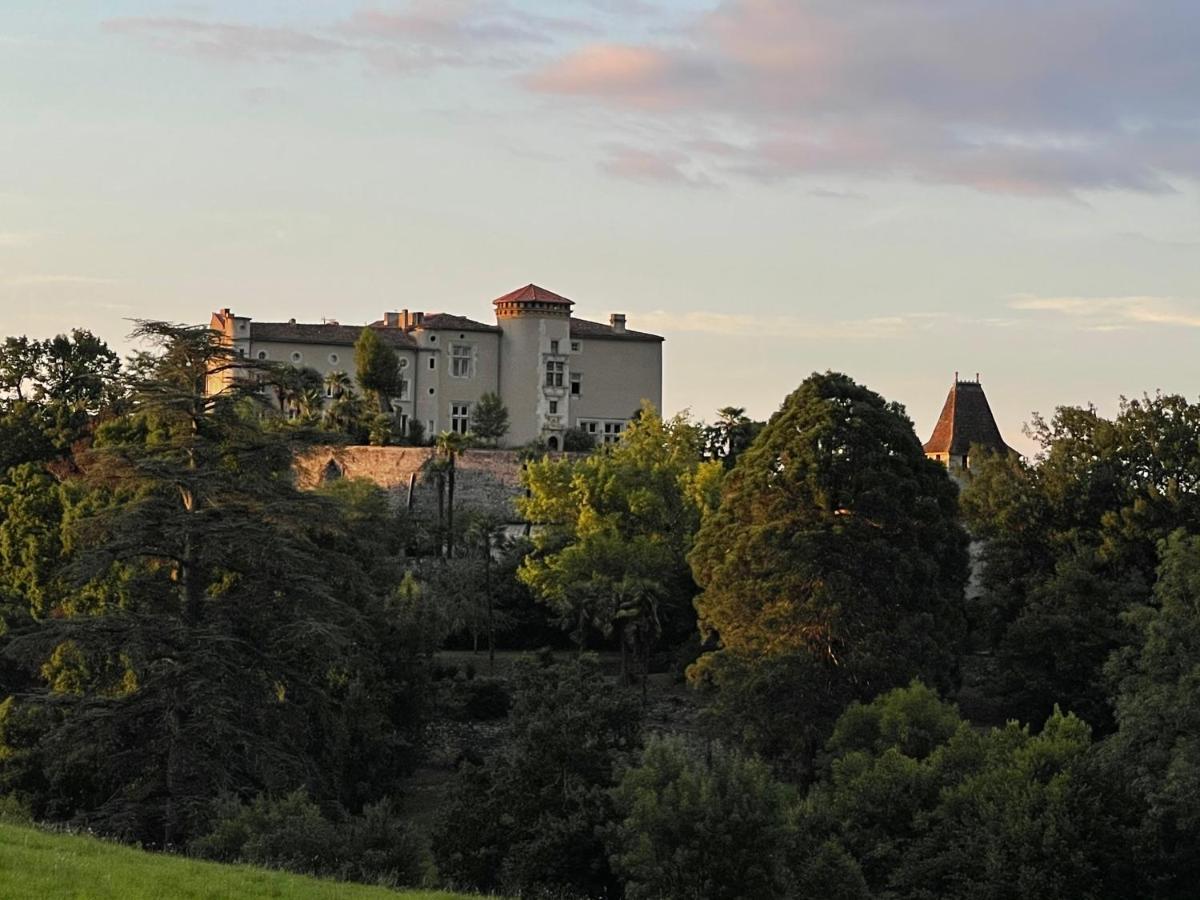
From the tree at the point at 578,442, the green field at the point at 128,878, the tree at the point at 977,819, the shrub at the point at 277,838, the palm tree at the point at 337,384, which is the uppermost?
the palm tree at the point at 337,384

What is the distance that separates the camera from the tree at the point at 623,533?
2181 inches

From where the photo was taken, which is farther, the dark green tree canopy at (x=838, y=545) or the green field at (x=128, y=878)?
the dark green tree canopy at (x=838, y=545)

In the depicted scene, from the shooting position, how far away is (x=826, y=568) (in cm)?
4731

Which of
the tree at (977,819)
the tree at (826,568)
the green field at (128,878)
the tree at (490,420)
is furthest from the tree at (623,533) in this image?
the green field at (128,878)

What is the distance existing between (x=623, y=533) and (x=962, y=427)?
2579cm

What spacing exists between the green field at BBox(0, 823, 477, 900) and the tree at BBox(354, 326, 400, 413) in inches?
2428

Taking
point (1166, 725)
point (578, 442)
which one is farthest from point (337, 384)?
point (1166, 725)

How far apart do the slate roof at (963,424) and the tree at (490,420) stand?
18.4 meters

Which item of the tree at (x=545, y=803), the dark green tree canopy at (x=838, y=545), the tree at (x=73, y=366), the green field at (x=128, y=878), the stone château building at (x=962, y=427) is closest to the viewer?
the green field at (x=128, y=878)

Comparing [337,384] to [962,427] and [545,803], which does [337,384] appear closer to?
[962,427]

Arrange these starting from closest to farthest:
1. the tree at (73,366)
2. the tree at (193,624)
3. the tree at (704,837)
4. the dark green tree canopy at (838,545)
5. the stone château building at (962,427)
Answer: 1. the tree at (704,837)
2. the tree at (193,624)
3. the dark green tree canopy at (838,545)
4. the tree at (73,366)
5. the stone château building at (962,427)

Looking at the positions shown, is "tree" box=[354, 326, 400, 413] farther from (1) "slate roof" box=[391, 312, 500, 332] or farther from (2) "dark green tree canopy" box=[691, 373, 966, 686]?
(2) "dark green tree canopy" box=[691, 373, 966, 686]

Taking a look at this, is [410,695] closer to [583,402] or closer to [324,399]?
[324,399]

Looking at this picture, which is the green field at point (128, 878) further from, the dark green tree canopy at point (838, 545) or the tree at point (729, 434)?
the tree at point (729, 434)
